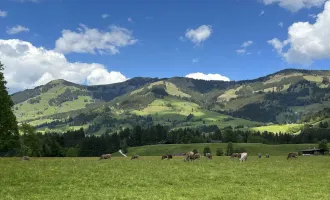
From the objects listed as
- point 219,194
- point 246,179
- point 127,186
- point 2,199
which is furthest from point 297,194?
Result: point 2,199

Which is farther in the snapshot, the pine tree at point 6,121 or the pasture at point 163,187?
the pine tree at point 6,121

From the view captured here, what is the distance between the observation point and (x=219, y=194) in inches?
1052

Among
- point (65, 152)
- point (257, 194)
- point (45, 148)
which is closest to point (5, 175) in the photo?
point (257, 194)

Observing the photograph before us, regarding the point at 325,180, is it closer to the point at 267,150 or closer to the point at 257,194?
the point at 257,194

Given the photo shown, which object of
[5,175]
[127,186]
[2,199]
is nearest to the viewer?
[2,199]

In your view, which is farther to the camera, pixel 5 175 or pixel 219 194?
pixel 5 175

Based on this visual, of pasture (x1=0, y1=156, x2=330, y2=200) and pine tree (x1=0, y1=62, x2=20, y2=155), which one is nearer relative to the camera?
pasture (x1=0, y1=156, x2=330, y2=200)

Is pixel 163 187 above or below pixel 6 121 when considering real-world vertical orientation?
below

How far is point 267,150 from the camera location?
595 ft

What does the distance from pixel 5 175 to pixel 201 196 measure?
73.8ft

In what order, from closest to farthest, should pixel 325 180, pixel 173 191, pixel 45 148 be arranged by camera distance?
1. pixel 173 191
2. pixel 325 180
3. pixel 45 148

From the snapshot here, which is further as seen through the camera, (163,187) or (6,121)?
(6,121)

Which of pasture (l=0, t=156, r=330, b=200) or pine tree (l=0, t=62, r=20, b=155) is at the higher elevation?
pine tree (l=0, t=62, r=20, b=155)

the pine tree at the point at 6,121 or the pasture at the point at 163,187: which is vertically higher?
the pine tree at the point at 6,121
